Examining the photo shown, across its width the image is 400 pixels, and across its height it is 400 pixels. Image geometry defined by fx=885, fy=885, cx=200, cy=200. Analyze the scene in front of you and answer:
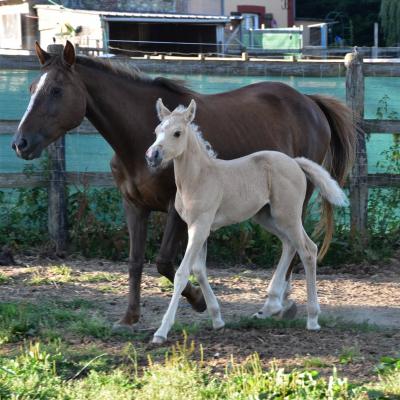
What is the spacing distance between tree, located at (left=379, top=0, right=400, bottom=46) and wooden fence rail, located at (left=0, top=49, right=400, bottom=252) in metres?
27.4

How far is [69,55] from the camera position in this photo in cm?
611

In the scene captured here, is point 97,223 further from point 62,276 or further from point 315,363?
point 315,363

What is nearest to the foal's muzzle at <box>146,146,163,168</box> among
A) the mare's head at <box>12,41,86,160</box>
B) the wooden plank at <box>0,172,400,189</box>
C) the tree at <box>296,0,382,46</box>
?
the mare's head at <box>12,41,86,160</box>

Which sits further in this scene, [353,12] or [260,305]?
[353,12]

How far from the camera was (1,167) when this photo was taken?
360 inches

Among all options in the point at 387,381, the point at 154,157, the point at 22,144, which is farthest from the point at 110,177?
the point at 387,381

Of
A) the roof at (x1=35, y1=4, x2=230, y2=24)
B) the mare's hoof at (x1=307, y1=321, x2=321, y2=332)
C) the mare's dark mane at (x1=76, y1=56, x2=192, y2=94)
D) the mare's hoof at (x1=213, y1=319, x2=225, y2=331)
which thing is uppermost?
the roof at (x1=35, y1=4, x2=230, y2=24)

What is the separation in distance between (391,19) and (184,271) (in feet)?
105

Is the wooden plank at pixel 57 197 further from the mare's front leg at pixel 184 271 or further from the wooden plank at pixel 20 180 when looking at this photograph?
the mare's front leg at pixel 184 271

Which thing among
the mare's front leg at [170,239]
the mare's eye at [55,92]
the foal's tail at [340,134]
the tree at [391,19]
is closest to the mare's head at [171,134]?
the mare's front leg at [170,239]

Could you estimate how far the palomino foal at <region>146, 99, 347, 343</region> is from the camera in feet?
18.2

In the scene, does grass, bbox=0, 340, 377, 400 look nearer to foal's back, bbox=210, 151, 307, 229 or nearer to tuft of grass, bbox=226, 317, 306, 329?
tuft of grass, bbox=226, 317, 306, 329

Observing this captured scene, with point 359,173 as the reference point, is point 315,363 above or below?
below

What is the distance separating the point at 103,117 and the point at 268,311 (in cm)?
182
